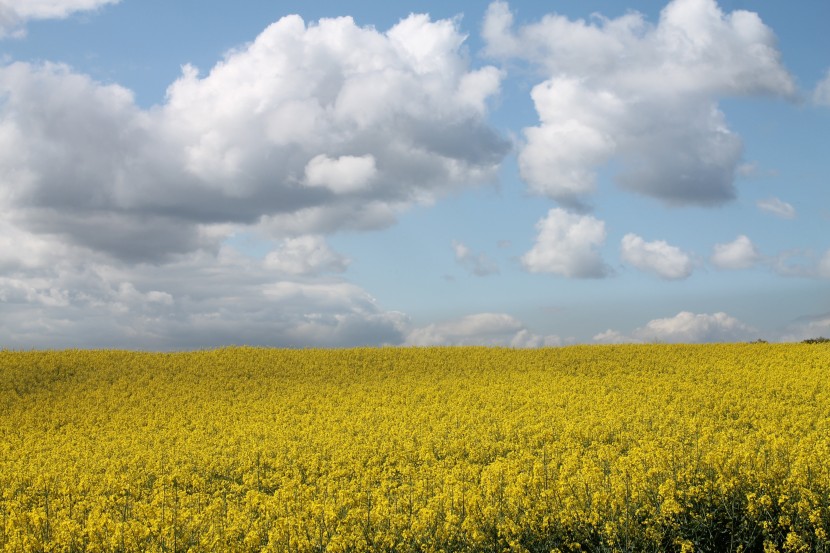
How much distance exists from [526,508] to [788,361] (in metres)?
28.1

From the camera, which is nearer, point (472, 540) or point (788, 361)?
point (472, 540)

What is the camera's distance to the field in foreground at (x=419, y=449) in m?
10.1

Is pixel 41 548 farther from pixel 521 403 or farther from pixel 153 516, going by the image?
pixel 521 403

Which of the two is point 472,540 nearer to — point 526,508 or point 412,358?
point 526,508

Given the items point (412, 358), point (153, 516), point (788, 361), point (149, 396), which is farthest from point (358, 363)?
point (153, 516)

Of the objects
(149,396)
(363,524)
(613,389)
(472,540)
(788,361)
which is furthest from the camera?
(788,361)

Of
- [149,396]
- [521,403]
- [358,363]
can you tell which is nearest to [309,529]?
[521,403]

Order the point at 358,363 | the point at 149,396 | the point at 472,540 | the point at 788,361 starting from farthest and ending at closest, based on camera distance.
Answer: the point at 358,363 < the point at 788,361 < the point at 149,396 < the point at 472,540

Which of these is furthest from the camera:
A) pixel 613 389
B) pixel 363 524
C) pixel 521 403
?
pixel 613 389

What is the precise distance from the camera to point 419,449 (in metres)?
18.0

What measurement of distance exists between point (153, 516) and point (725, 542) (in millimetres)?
8561

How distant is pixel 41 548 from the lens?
402 inches

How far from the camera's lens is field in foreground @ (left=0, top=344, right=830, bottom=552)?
1005 centimetres

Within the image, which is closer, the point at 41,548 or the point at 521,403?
the point at 41,548
